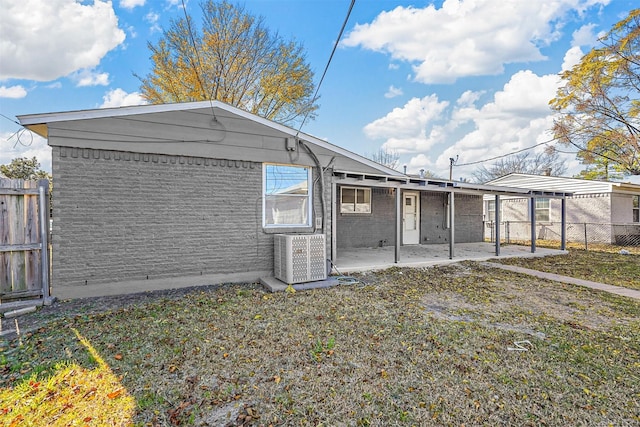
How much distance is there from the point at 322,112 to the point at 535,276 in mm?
14009

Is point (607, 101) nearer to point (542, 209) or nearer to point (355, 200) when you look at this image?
point (542, 209)

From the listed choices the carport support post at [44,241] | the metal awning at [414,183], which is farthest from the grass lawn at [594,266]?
the carport support post at [44,241]

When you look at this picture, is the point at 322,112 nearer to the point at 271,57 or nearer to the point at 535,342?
the point at 271,57

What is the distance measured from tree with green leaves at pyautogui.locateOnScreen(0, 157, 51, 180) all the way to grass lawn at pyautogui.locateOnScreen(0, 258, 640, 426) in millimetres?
24214

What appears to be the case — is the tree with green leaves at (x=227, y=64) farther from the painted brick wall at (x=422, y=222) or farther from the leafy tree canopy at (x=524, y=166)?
the leafy tree canopy at (x=524, y=166)

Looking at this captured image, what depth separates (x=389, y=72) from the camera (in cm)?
1234

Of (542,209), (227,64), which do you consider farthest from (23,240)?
(542,209)

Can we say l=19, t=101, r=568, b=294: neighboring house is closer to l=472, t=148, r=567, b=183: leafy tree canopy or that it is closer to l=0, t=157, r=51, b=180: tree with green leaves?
l=0, t=157, r=51, b=180: tree with green leaves

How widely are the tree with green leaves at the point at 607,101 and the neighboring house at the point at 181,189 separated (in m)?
15.8

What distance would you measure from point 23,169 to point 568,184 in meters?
34.7

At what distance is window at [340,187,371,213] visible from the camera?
422 inches

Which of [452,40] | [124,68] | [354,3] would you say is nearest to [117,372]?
[354,3]

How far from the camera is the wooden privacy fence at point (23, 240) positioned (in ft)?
15.0

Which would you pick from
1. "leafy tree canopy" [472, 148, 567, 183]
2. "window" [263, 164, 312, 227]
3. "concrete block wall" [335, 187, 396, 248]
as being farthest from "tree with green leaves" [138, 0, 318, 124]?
"leafy tree canopy" [472, 148, 567, 183]
